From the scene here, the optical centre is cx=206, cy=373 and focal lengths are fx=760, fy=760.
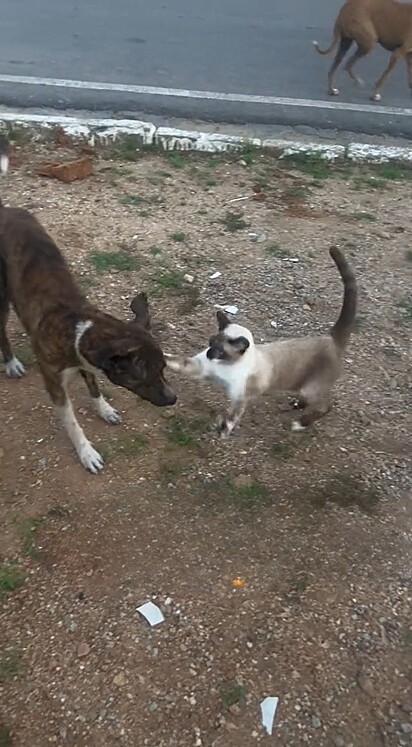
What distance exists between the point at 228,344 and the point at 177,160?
3.20m

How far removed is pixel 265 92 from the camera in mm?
7375

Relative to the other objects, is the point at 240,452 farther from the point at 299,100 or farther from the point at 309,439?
the point at 299,100

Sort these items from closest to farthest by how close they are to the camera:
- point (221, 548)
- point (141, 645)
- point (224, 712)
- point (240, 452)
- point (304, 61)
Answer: point (224, 712)
point (141, 645)
point (221, 548)
point (240, 452)
point (304, 61)

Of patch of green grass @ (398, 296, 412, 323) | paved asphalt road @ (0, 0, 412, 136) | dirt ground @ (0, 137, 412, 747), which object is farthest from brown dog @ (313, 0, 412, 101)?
patch of green grass @ (398, 296, 412, 323)

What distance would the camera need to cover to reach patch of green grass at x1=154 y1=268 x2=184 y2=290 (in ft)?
16.0

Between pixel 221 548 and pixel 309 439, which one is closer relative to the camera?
pixel 221 548

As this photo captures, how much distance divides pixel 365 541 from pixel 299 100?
511 cm

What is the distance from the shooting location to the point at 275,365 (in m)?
3.70

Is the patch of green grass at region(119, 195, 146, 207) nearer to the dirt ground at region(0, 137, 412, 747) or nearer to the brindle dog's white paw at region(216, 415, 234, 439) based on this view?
the dirt ground at region(0, 137, 412, 747)

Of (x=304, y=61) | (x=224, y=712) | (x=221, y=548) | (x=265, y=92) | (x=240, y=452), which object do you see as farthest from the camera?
(x=304, y=61)

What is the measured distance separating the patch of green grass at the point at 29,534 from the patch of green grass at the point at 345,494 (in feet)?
4.14

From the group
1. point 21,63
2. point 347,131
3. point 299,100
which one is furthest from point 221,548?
point 21,63

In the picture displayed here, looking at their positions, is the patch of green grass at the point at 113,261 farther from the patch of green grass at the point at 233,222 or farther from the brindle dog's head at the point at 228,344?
the brindle dog's head at the point at 228,344

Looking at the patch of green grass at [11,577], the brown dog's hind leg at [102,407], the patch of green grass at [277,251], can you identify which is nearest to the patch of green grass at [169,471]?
the brown dog's hind leg at [102,407]
